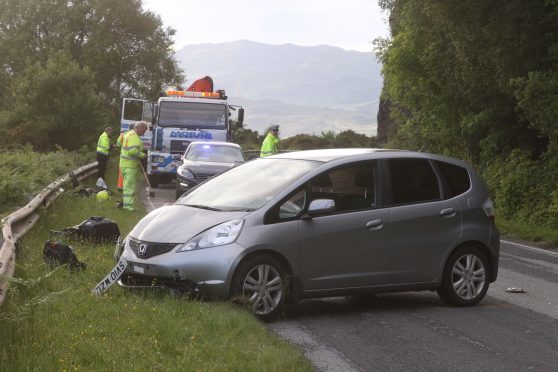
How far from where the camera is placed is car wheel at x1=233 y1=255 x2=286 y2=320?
7977 millimetres

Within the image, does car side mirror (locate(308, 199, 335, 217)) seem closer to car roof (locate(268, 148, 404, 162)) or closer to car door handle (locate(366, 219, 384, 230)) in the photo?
car door handle (locate(366, 219, 384, 230))

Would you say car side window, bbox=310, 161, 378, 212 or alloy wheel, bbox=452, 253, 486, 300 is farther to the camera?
alloy wheel, bbox=452, 253, 486, 300

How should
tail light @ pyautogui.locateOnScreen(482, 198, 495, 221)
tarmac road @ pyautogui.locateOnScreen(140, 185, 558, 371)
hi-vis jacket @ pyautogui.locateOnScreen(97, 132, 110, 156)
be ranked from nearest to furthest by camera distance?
1. tarmac road @ pyautogui.locateOnScreen(140, 185, 558, 371)
2. tail light @ pyautogui.locateOnScreen(482, 198, 495, 221)
3. hi-vis jacket @ pyautogui.locateOnScreen(97, 132, 110, 156)

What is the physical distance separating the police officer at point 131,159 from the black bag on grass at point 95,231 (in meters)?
5.56

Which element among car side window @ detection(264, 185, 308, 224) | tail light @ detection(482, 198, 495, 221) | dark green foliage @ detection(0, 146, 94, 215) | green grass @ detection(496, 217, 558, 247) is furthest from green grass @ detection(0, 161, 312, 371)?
green grass @ detection(496, 217, 558, 247)

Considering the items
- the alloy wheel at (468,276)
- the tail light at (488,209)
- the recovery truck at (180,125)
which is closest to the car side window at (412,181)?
the tail light at (488,209)

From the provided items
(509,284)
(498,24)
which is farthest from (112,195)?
(509,284)

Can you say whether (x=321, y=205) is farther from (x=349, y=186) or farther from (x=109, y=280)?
(x=109, y=280)

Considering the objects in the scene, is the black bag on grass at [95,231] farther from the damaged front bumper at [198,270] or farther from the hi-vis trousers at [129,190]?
the hi-vis trousers at [129,190]

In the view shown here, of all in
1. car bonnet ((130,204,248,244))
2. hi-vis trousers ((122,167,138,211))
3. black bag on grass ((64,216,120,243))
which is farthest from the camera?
hi-vis trousers ((122,167,138,211))

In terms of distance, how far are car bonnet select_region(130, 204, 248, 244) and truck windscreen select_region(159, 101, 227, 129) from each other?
1966 cm

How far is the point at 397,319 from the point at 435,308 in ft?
2.77

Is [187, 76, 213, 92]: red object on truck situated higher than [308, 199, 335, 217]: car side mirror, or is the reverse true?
[187, 76, 213, 92]: red object on truck

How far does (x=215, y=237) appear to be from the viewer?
8047mm
